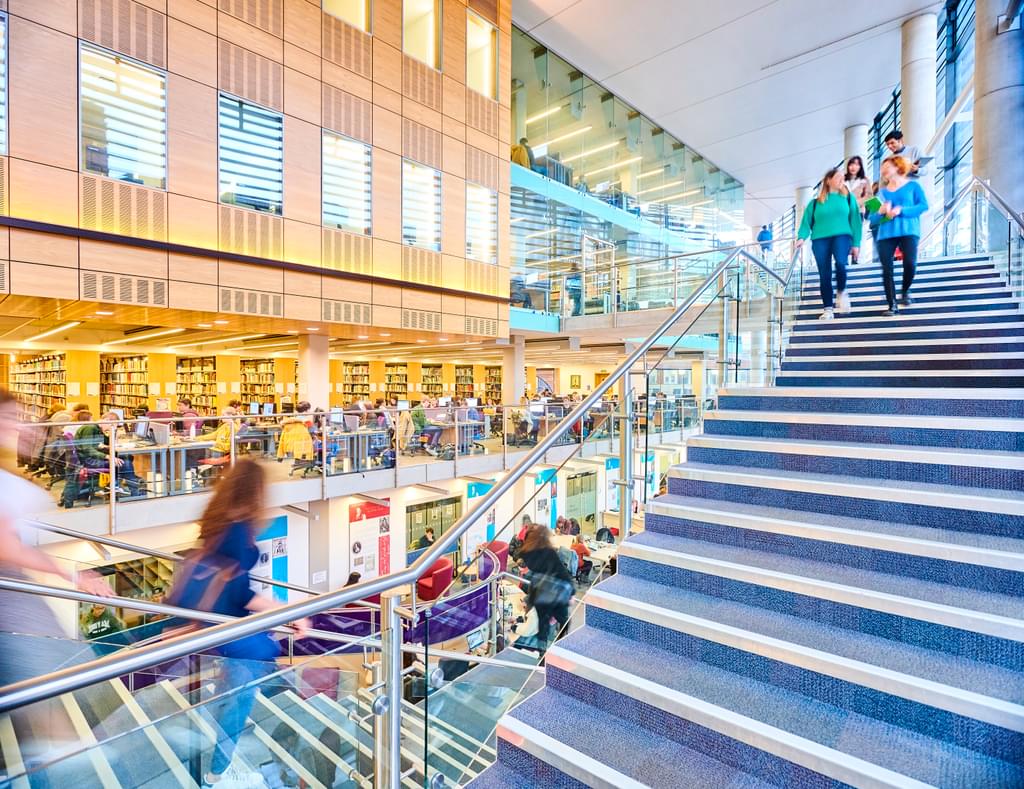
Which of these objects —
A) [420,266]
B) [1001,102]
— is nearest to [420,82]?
[420,266]

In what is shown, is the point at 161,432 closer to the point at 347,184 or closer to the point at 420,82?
the point at 347,184

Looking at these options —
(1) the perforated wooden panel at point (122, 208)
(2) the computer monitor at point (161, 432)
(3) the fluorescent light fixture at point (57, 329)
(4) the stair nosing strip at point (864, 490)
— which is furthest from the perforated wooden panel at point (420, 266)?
(4) the stair nosing strip at point (864, 490)

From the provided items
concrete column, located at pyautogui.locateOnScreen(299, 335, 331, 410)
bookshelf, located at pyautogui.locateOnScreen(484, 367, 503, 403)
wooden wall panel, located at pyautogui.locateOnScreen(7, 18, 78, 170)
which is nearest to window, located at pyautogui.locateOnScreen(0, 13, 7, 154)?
wooden wall panel, located at pyautogui.locateOnScreen(7, 18, 78, 170)

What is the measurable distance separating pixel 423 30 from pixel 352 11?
5.33 ft

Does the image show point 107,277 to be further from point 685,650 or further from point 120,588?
point 685,650

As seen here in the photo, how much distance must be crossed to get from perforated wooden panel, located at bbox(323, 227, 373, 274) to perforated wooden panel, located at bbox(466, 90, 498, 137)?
3843 millimetres

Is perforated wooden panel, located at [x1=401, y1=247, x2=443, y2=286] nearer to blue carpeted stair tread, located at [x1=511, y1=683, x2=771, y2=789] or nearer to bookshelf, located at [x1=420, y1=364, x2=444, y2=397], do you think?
blue carpeted stair tread, located at [x1=511, y1=683, x2=771, y2=789]

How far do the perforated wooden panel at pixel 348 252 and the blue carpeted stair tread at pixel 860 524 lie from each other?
7.60m

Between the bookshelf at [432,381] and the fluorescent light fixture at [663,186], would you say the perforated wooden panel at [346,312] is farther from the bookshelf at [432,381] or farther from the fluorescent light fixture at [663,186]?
the bookshelf at [432,381]

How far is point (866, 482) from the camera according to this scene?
108 inches

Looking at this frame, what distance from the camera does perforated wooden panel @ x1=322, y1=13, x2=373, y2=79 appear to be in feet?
28.7

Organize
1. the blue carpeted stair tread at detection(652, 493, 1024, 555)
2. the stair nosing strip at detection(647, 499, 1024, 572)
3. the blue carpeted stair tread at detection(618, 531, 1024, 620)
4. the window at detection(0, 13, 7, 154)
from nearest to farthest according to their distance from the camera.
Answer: the blue carpeted stair tread at detection(618, 531, 1024, 620)
the stair nosing strip at detection(647, 499, 1024, 572)
the blue carpeted stair tread at detection(652, 493, 1024, 555)
the window at detection(0, 13, 7, 154)

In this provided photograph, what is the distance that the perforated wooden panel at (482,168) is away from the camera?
1118cm

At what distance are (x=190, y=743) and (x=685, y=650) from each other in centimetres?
182
